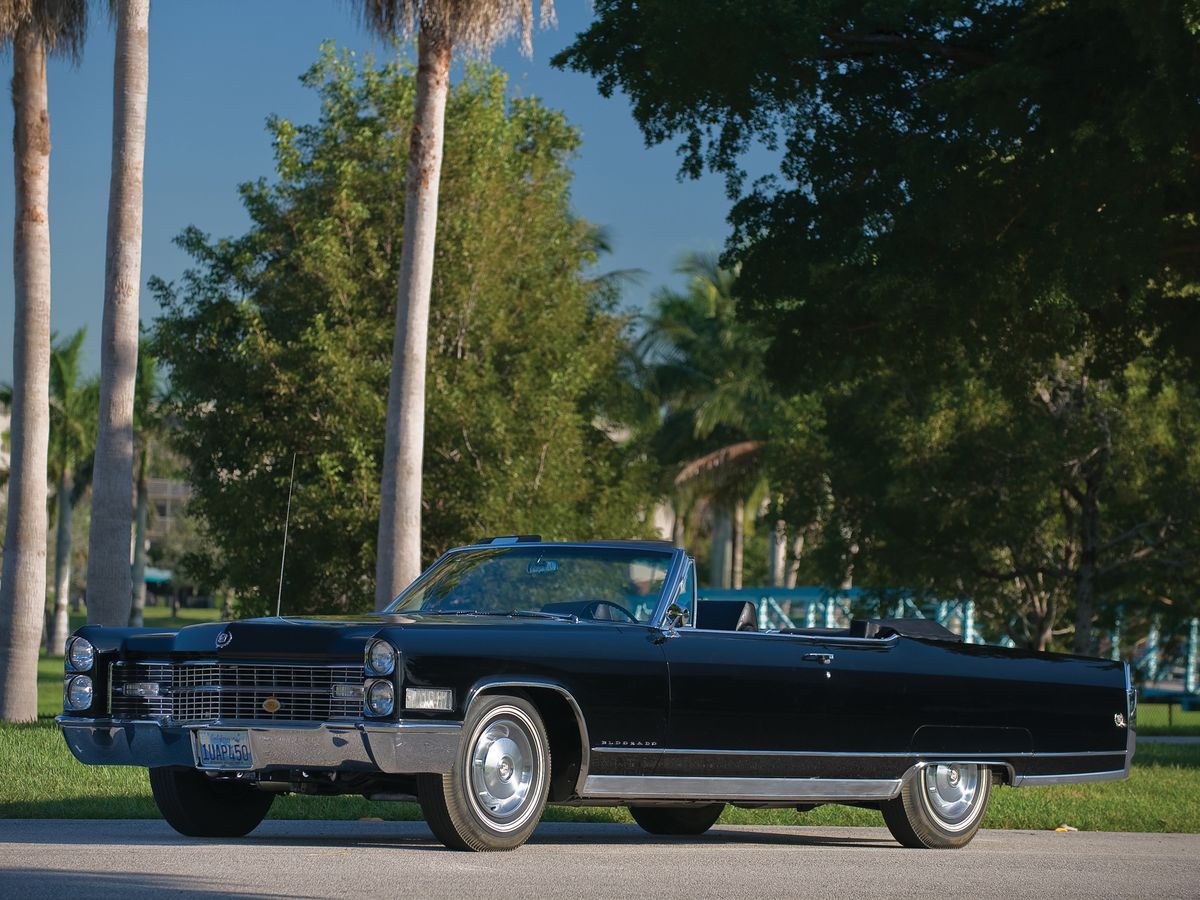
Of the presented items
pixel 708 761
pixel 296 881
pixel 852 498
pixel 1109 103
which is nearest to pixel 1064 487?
pixel 852 498

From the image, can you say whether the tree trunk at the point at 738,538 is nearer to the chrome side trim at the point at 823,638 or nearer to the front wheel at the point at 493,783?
the chrome side trim at the point at 823,638

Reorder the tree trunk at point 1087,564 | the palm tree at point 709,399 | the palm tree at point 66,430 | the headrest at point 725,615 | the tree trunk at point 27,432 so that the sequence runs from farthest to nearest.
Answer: the palm tree at point 66,430 → the palm tree at point 709,399 → the tree trunk at point 1087,564 → the tree trunk at point 27,432 → the headrest at point 725,615

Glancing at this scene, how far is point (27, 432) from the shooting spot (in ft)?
71.4

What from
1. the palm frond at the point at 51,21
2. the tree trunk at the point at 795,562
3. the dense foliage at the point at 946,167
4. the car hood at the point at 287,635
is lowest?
the car hood at the point at 287,635

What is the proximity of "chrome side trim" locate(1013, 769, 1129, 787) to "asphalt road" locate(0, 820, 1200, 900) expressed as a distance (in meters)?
0.37

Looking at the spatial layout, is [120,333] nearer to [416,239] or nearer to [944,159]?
[416,239]

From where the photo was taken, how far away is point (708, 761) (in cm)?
907

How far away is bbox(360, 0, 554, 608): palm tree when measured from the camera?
65.8 feet

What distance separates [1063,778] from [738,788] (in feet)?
7.74

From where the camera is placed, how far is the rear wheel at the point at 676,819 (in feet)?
35.5

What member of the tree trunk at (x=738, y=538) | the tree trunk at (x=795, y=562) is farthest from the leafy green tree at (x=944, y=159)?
the tree trunk at (x=738, y=538)

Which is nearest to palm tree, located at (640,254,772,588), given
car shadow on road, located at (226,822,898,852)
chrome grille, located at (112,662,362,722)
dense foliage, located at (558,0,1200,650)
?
dense foliage, located at (558,0,1200,650)

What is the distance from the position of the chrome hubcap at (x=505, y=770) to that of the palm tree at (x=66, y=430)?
53622 mm

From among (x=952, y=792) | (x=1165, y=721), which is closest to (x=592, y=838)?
(x=952, y=792)
